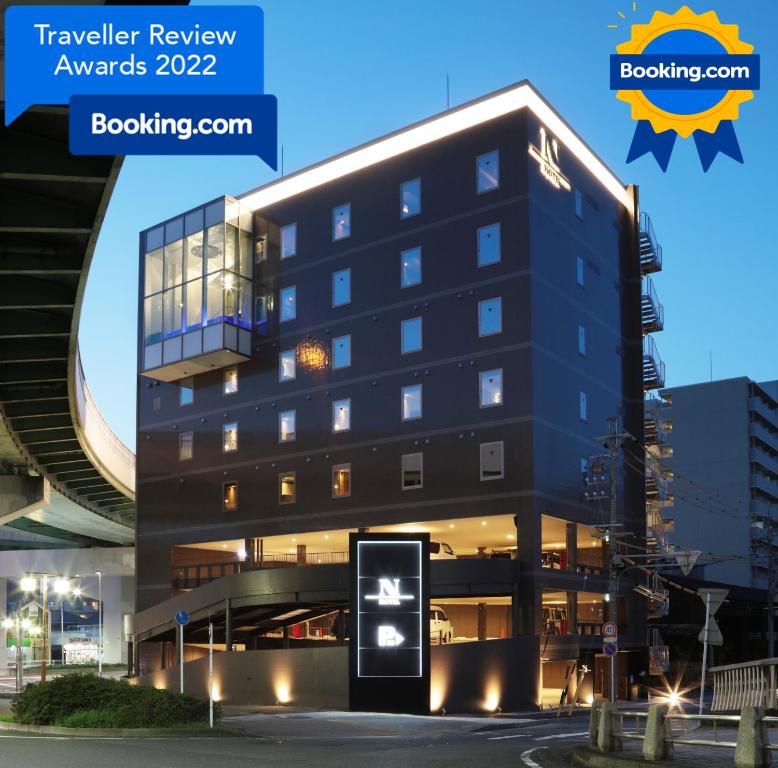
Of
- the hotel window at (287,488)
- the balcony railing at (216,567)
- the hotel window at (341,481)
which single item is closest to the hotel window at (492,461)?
the hotel window at (341,481)

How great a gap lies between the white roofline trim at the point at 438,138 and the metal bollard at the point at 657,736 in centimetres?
3845

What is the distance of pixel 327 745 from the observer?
85.1ft

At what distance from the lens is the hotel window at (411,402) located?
53031 mm

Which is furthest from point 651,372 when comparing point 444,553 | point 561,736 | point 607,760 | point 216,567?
point 607,760

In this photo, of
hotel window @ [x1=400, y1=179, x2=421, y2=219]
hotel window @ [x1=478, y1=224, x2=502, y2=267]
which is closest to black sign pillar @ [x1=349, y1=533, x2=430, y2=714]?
hotel window @ [x1=478, y1=224, x2=502, y2=267]

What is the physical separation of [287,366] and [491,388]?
12.6 m

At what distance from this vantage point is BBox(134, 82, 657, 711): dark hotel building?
50.2 metres

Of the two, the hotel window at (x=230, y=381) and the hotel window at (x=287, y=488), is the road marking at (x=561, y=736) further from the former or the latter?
the hotel window at (x=230, y=381)

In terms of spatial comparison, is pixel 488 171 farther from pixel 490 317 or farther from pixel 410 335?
pixel 410 335

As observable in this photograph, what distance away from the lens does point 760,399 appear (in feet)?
400

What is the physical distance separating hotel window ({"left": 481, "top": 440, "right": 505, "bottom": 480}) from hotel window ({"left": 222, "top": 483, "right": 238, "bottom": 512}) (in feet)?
52.3

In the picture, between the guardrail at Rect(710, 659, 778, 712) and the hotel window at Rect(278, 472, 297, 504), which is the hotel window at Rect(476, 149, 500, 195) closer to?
the hotel window at Rect(278, 472, 297, 504)

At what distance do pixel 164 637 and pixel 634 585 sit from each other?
79.9ft

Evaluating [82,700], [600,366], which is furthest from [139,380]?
[82,700]
